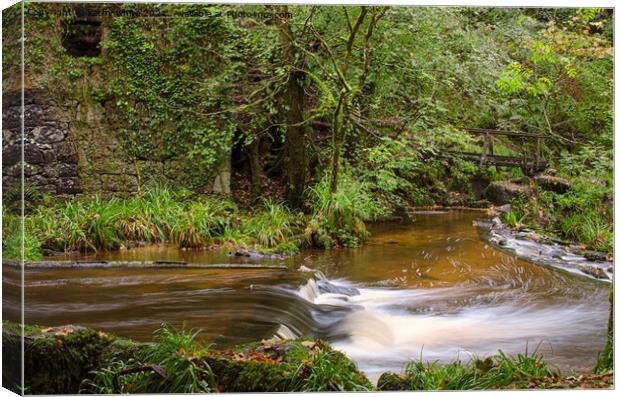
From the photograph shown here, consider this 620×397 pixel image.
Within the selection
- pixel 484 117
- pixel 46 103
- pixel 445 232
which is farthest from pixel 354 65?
pixel 46 103

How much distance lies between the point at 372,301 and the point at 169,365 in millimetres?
1487

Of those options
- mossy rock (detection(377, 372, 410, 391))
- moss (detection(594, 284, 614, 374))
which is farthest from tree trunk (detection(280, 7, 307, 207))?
moss (detection(594, 284, 614, 374))

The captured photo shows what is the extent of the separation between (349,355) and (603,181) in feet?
7.35

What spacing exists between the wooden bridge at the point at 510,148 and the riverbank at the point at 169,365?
68.0 inches

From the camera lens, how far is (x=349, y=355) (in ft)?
16.6

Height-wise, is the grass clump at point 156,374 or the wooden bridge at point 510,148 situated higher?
the wooden bridge at point 510,148

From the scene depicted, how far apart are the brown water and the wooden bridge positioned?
533 mm

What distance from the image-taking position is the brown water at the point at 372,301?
508 centimetres

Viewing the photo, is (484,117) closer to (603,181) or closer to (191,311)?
(603,181)

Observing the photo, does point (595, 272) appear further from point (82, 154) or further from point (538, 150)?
point (82, 154)

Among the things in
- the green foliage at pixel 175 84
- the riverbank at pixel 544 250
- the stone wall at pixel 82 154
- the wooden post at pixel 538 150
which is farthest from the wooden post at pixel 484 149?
the stone wall at pixel 82 154

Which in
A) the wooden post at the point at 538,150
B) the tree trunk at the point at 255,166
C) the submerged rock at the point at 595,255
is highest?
the wooden post at the point at 538,150

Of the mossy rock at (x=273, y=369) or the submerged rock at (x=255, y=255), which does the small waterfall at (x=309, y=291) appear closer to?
the submerged rock at (x=255, y=255)

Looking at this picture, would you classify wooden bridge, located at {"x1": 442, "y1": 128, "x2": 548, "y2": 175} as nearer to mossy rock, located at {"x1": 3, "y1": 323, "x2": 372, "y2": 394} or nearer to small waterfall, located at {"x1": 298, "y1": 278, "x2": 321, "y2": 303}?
small waterfall, located at {"x1": 298, "y1": 278, "x2": 321, "y2": 303}
